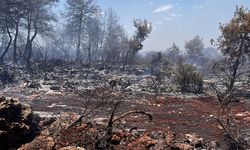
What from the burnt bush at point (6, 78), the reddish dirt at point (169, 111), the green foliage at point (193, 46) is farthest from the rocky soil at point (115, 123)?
the green foliage at point (193, 46)

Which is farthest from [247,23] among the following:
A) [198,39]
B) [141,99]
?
[198,39]

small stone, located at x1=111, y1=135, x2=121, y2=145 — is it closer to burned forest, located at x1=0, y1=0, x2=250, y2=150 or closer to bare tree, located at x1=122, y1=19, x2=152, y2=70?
burned forest, located at x1=0, y1=0, x2=250, y2=150

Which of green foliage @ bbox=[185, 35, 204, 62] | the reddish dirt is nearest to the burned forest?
the reddish dirt

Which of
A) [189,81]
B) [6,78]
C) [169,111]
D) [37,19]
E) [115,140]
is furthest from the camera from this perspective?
[37,19]

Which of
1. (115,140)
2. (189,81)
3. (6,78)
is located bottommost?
(115,140)

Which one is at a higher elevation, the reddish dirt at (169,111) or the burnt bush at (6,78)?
the burnt bush at (6,78)

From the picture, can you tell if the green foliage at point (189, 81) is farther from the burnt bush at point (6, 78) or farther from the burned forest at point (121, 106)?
the burnt bush at point (6, 78)

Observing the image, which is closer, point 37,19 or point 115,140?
point 115,140

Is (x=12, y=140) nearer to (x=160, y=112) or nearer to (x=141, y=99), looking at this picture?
(x=160, y=112)

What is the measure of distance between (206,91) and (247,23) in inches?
206

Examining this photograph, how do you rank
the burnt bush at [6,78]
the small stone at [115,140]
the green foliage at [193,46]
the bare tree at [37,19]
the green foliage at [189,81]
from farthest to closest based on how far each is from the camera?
the green foliage at [193,46], the bare tree at [37,19], the burnt bush at [6,78], the green foliage at [189,81], the small stone at [115,140]

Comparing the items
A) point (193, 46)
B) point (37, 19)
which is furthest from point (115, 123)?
point (193, 46)

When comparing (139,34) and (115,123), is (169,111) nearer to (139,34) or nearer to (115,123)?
(115,123)

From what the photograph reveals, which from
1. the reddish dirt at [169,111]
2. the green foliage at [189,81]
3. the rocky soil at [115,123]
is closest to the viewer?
the rocky soil at [115,123]
